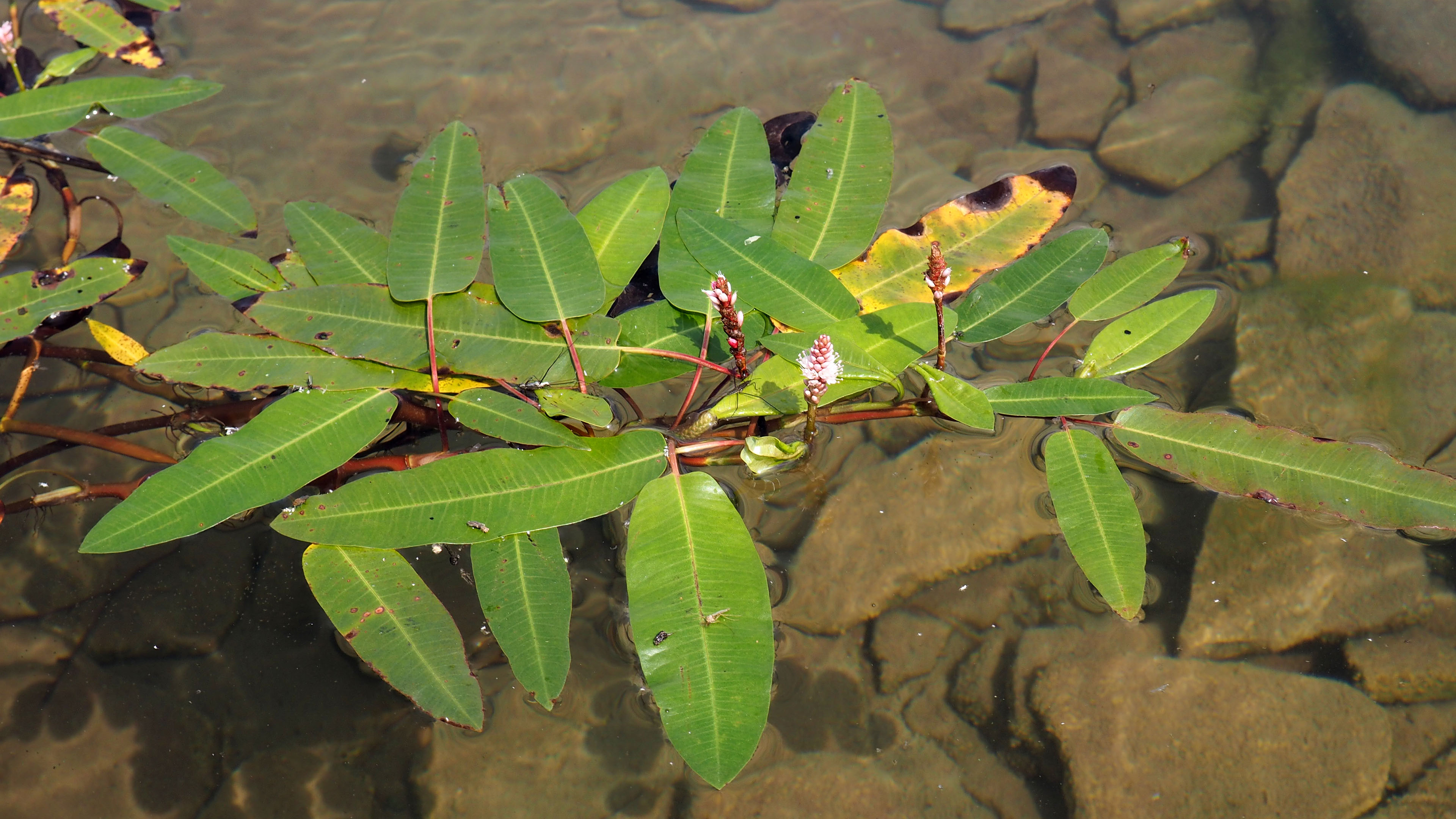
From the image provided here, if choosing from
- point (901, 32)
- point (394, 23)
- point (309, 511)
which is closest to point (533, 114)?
point (394, 23)

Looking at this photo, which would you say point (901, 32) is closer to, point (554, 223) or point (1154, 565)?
point (554, 223)

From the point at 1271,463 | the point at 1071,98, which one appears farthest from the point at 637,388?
the point at 1071,98

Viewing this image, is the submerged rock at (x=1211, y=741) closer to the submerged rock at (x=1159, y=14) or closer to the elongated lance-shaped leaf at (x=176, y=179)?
the submerged rock at (x=1159, y=14)

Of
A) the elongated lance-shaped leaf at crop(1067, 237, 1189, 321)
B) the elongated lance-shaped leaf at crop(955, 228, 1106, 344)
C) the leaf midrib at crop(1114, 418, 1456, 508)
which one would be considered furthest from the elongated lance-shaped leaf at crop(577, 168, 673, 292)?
the leaf midrib at crop(1114, 418, 1456, 508)

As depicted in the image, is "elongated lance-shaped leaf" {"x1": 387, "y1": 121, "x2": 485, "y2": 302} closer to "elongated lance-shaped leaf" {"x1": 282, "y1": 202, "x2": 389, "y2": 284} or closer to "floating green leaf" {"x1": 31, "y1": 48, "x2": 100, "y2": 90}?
"elongated lance-shaped leaf" {"x1": 282, "y1": 202, "x2": 389, "y2": 284}

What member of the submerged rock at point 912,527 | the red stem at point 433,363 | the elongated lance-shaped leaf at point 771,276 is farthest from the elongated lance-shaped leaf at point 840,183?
the red stem at point 433,363

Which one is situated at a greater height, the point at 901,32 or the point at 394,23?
the point at 394,23
